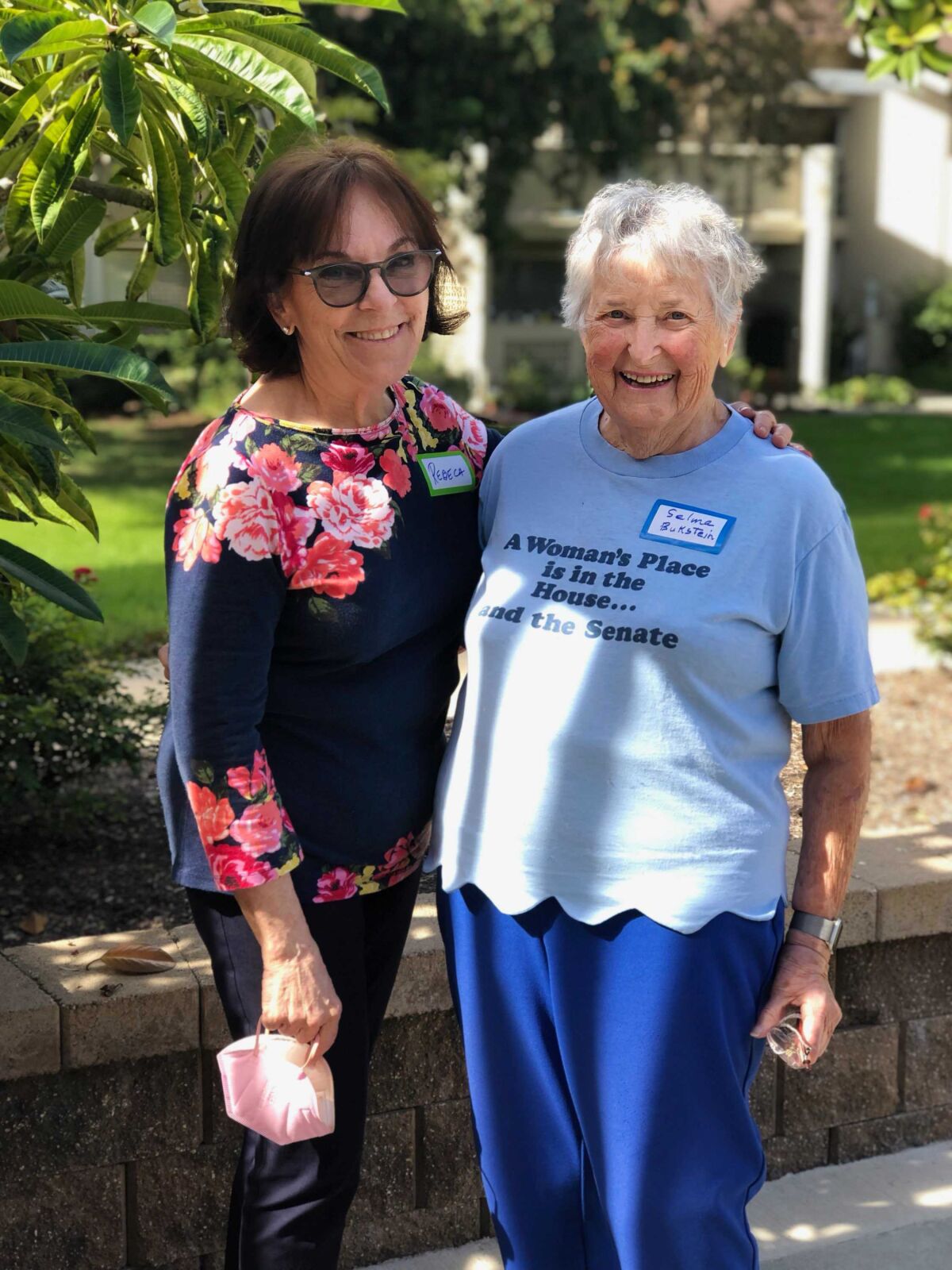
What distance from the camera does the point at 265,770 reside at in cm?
213

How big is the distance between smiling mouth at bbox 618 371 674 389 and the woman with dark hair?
33 cm

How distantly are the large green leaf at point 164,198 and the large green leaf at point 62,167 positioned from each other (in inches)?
4.5

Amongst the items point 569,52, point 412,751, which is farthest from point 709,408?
point 569,52

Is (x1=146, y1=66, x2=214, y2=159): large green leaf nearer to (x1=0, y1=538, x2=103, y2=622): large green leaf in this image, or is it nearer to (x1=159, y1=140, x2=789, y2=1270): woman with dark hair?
(x1=159, y1=140, x2=789, y2=1270): woman with dark hair

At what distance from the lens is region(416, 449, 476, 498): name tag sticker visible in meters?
2.33

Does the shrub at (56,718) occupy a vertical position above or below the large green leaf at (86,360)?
below

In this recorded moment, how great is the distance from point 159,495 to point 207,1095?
1114 cm

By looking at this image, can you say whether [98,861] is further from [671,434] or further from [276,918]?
[671,434]

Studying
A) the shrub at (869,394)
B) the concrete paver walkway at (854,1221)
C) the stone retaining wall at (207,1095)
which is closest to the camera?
the stone retaining wall at (207,1095)

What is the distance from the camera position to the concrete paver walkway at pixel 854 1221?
3084mm

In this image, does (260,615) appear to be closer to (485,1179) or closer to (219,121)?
(485,1179)

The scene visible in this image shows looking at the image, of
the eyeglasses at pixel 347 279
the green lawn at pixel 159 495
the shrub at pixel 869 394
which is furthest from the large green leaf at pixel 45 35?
the shrub at pixel 869 394

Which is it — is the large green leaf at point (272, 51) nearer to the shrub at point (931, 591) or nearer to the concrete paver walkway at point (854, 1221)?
the concrete paver walkway at point (854, 1221)

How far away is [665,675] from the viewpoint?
209 cm
